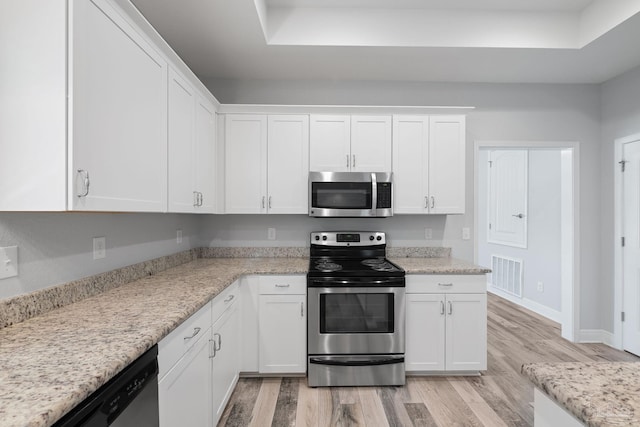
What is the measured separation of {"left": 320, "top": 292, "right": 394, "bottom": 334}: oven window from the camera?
2.58 meters

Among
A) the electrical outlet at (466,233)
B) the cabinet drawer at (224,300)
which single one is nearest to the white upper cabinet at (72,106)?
the cabinet drawer at (224,300)

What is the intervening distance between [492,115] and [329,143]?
1720 millimetres

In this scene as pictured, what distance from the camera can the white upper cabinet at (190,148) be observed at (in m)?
2.01

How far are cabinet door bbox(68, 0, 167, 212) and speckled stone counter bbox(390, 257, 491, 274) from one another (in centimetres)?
189

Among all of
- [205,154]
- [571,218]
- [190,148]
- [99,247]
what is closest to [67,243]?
[99,247]

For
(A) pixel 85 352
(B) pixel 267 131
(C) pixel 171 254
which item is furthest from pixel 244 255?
(A) pixel 85 352

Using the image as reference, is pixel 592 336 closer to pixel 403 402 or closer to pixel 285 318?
pixel 403 402

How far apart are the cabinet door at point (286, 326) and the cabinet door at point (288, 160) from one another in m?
0.80

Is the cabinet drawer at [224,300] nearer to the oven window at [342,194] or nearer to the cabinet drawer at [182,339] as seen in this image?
the cabinet drawer at [182,339]

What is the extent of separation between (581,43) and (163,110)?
312cm

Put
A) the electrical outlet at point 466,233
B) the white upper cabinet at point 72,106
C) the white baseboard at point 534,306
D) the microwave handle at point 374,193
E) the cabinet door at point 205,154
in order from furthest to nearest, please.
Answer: the white baseboard at point 534,306 < the electrical outlet at point 466,233 < the microwave handle at point 374,193 < the cabinet door at point 205,154 < the white upper cabinet at point 72,106

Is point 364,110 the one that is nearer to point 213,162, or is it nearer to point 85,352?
point 213,162

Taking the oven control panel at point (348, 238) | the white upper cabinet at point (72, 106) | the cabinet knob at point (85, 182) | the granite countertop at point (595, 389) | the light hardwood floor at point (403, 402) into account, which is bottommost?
the light hardwood floor at point (403, 402)

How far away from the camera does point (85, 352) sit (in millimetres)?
1037
